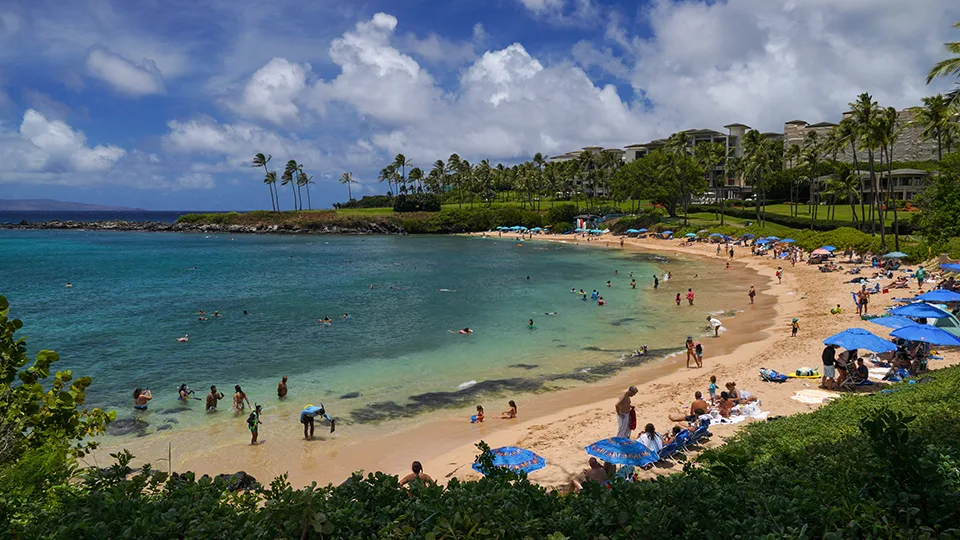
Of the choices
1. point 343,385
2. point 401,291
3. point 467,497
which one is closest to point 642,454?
point 467,497

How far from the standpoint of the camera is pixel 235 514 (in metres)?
4.44

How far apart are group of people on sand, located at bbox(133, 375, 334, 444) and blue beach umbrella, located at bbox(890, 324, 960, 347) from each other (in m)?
11.8

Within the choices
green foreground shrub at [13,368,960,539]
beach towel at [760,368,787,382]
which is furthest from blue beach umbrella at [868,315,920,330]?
green foreground shrub at [13,368,960,539]

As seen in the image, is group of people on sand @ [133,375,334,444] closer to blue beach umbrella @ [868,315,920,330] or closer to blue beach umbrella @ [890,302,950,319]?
blue beach umbrella @ [868,315,920,330]

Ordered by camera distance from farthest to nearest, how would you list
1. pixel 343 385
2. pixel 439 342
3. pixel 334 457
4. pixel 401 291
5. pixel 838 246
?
pixel 838 246
pixel 401 291
pixel 439 342
pixel 343 385
pixel 334 457

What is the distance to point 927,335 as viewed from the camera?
50.8ft

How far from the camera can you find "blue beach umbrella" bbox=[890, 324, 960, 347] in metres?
15.1

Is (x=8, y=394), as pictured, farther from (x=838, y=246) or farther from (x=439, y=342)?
(x=838, y=246)

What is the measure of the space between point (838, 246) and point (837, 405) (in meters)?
44.3

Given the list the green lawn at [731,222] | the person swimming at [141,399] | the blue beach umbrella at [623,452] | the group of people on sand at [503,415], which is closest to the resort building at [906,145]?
the green lawn at [731,222]

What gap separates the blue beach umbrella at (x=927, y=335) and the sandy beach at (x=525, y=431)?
251cm

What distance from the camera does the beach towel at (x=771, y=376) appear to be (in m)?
17.8

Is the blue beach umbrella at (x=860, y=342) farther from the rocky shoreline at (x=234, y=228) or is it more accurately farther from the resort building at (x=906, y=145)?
the rocky shoreline at (x=234, y=228)

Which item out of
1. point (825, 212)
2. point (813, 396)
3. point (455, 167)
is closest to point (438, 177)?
point (455, 167)
